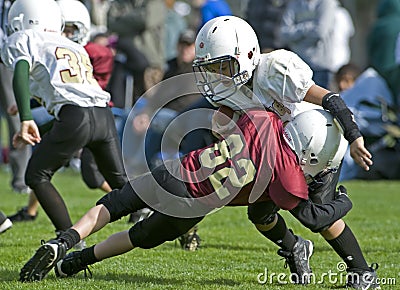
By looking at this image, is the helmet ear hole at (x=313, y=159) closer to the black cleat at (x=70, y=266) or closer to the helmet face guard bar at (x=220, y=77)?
the helmet face guard bar at (x=220, y=77)

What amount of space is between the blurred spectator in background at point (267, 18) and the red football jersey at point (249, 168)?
595 centimetres

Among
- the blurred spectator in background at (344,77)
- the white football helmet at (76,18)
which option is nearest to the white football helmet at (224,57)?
the white football helmet at (76,18)

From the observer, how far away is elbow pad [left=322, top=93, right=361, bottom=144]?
3.76 m

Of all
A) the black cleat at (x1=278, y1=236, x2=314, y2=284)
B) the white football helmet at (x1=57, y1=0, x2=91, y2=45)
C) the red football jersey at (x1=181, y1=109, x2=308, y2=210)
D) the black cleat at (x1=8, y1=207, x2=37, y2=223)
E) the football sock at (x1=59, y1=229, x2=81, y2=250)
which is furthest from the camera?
the black cleat at (x1=8, y1=207, x2=37, y2=223)

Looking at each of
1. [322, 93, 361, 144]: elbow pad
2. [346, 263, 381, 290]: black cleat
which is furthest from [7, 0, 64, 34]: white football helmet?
[346, 263, 381, 290]: black cleat

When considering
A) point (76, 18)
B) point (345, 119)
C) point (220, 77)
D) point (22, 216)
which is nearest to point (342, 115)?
point (345, 119)

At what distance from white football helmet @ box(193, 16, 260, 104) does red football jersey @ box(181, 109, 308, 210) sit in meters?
0.18

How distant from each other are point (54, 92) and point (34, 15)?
1.53ft

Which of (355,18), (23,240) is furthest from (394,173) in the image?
(355,18)

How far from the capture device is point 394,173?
10078 millimetres

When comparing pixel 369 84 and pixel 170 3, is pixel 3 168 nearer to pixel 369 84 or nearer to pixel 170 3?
pixel 170 3

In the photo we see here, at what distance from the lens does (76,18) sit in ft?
17.7

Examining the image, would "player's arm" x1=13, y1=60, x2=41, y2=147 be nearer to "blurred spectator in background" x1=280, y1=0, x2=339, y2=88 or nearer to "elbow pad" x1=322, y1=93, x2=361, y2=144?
"elbow pad" x1=322, y1=93, x2=361, y2=144

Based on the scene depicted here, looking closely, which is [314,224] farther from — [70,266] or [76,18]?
[76,18]
